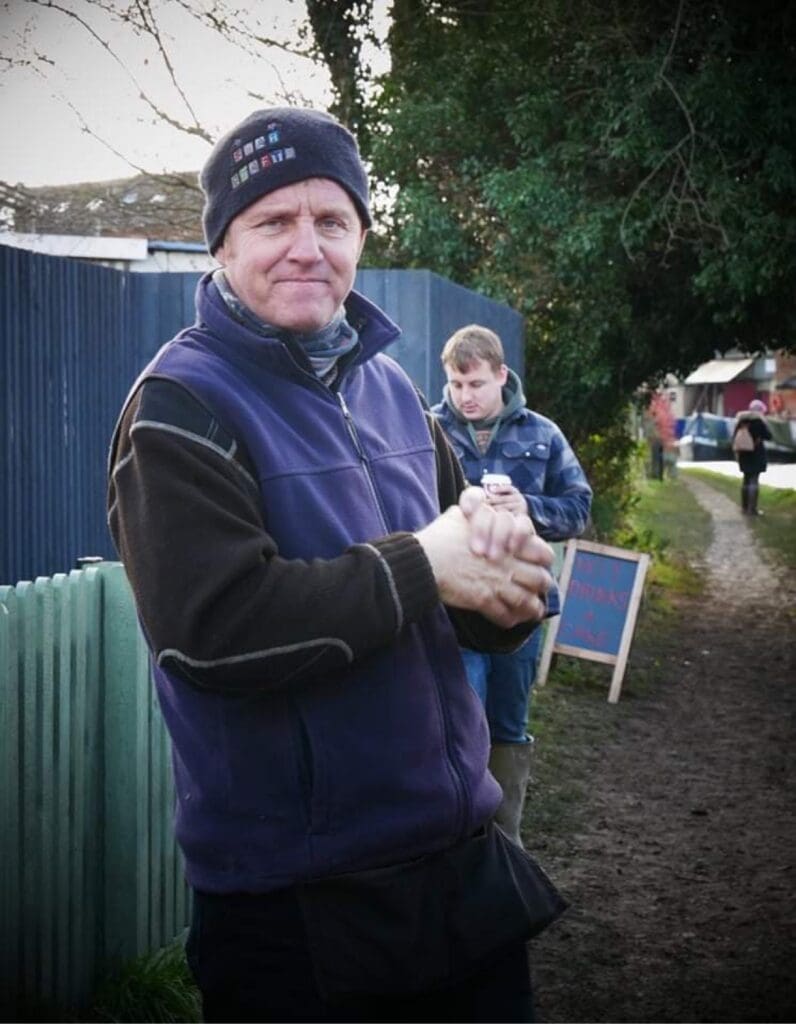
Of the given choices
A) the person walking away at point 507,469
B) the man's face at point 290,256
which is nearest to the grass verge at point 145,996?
the person walking away at point 507,469

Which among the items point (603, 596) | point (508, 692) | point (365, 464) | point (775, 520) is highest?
point (365, 464)

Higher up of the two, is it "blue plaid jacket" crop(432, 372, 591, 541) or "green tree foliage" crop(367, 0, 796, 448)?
"green tree foliage" crop(367, 0, 796, 448)

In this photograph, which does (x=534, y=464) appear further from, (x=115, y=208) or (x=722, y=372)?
(x=722, y=372)

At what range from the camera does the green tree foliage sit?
12.0m

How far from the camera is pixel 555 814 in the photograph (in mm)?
7027

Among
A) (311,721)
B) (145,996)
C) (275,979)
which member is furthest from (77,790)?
(311,721)

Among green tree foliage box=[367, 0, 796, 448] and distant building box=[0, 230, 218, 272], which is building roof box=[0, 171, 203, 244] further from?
green tree foliage box=[367, 0, 796, 448]

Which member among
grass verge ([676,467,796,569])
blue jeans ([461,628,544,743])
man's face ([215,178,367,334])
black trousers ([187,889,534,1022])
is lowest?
grass verge ([676,467,796,569])

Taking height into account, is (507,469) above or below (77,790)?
above

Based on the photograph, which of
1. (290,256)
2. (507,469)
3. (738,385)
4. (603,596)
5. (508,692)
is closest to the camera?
(290,256)

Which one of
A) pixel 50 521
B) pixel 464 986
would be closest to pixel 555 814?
pixel 50 521

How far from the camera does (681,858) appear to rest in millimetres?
6285

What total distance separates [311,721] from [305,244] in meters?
0.78

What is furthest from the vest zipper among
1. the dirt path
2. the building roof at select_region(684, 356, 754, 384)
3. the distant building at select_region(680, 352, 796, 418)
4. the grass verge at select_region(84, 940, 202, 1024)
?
the building roof at select_region(684, 356, 754, 384)
